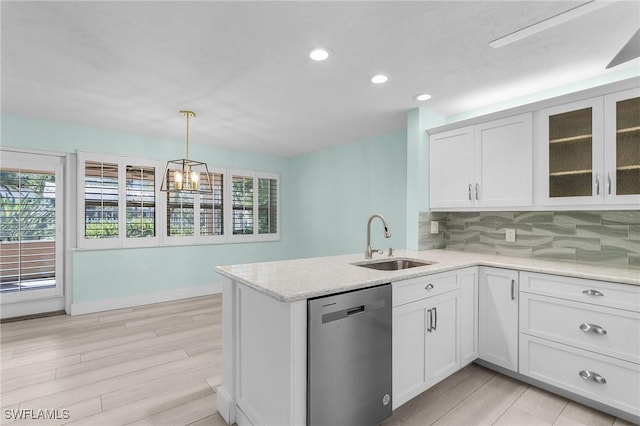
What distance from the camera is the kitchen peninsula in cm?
154

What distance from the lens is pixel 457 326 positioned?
2.39 metres

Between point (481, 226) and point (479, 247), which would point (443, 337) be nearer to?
point (479, 247)

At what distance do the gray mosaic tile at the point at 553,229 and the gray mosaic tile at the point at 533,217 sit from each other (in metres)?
0.04

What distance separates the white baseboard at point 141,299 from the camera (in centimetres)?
404

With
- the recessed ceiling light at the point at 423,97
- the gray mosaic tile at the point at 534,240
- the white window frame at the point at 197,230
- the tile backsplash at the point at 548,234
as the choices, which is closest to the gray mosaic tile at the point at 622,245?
the tile backsplash at the point at 548,234

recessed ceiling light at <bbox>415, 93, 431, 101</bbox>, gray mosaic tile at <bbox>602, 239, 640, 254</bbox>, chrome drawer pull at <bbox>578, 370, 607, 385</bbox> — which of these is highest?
recessed ceiling light at <bbox>415, 93, 431, 101</bbox>

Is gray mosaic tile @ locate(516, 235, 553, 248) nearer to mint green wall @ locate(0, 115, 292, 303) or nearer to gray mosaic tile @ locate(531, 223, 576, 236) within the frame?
gray mosaic tile @ locate(531, 223, 576, 236)

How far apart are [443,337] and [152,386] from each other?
7.17ft

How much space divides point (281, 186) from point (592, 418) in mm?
5027

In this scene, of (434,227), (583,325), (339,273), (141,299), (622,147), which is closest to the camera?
(339,273)

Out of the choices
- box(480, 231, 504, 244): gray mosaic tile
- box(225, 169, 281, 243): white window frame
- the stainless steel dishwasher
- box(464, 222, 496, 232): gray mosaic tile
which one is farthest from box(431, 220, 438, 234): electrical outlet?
box(225, 169, 281, 243): white window frame

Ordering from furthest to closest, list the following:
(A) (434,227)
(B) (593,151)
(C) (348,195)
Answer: (C) (348,195)
(A) (434,227)
(B) (593,151)

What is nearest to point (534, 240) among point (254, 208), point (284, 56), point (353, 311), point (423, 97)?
point (423, 97)

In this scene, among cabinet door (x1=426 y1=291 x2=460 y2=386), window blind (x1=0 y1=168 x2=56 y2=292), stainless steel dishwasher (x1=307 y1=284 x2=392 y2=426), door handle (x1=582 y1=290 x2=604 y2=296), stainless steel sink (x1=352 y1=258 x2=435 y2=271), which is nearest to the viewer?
stainless steel dishwasher (x1=307 y1=284 x2=392 y2=426)
